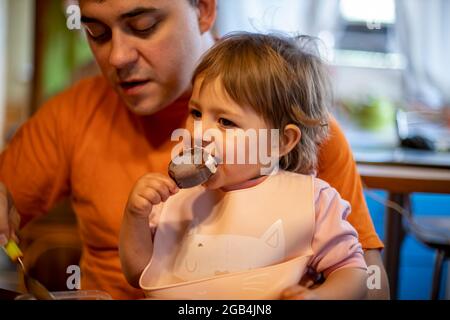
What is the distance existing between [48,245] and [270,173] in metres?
1.88

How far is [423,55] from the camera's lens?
248 cm

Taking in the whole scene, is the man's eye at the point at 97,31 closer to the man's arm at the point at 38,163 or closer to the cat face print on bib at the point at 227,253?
the man's arm at the point at 38,163

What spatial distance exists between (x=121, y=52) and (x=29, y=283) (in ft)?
1.15

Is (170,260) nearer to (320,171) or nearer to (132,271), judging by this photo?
(132,271)

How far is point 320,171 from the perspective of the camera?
3.20 ft

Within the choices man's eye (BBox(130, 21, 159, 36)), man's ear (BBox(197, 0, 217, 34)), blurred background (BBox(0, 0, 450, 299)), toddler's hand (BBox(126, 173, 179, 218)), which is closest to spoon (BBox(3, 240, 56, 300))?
toddler's hand (BBox(126, 173, 179, 218))

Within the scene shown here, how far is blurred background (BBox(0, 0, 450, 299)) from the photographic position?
165 centimetres

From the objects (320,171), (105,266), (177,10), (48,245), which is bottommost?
(48,245)

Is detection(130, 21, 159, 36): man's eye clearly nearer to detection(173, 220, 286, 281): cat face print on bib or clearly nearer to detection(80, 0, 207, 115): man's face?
detection(80, 0, 207, 115): man's face

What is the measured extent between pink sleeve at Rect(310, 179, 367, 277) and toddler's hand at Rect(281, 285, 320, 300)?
5 cm

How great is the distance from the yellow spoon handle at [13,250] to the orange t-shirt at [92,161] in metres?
0.17

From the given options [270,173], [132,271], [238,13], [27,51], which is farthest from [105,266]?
[27,51]

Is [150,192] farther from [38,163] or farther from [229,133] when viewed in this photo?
[38,163]
